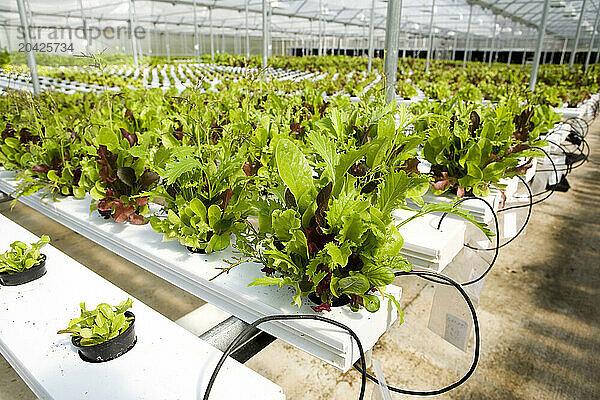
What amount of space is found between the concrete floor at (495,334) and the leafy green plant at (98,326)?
3.52 feet

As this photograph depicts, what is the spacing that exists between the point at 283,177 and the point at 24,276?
0.99 m

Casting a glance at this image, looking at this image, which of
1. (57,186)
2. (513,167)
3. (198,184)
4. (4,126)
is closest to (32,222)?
(4,126)

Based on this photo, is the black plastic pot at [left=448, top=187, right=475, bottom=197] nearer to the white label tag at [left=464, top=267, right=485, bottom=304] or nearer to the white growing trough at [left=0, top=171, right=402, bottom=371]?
the white label tag at [left=464, top=267, right=485, bottom=304]

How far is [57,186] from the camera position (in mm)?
2109

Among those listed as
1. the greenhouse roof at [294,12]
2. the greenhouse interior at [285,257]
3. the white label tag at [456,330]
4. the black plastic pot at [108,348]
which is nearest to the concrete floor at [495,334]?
the greenhouse interior at [285,257]

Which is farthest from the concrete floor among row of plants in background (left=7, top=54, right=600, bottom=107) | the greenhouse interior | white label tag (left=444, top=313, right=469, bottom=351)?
row of plants in background (left=7, top=54, right=600, bottom=107)

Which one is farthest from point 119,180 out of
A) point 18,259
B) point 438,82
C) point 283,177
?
point 438,82

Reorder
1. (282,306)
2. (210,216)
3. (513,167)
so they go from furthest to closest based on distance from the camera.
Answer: (513,167), (210,216), (282,306)

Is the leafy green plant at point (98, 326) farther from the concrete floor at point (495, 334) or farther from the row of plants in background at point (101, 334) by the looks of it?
the concrete floor at point (495, 334)

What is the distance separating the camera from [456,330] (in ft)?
5.06

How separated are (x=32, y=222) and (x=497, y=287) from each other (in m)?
3.66

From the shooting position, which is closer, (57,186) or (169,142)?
(169,142)

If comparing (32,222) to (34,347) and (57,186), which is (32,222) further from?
(34,347)

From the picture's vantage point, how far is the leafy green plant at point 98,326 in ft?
3.42
